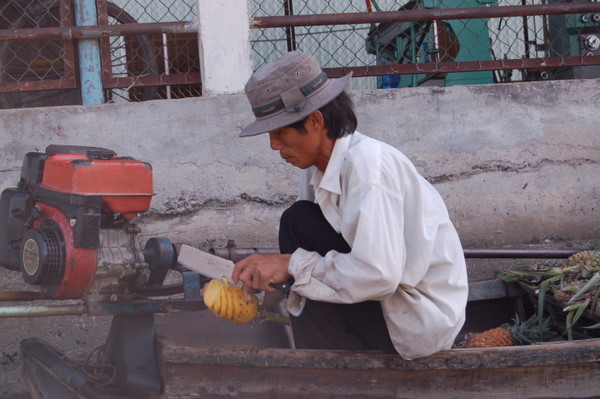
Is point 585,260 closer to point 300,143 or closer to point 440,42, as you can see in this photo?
point 300,143

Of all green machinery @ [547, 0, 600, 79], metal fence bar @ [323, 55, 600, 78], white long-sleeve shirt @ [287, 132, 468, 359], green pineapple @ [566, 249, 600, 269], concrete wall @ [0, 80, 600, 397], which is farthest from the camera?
green machinery @ [547, 0, 600, 79]

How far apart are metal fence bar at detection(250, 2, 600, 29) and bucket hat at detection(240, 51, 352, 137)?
206 cm

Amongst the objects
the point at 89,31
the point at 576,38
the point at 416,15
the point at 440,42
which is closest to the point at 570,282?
the point at 416,15

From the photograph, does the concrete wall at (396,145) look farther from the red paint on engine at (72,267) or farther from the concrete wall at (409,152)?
the red paint on engine at (72,267)

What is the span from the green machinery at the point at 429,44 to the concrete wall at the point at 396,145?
2.18 ft

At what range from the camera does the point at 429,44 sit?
5250 mm

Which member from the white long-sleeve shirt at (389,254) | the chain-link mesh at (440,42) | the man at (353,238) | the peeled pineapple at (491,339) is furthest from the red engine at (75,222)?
the chain-link mesh at (440,42)

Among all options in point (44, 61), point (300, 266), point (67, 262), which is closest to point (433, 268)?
point (300, 266)

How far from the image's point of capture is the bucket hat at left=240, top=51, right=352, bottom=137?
2193 mm

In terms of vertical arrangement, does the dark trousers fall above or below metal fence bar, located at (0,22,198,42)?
below

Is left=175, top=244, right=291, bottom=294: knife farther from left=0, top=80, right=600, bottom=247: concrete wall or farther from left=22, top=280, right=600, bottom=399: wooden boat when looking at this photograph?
left=0, top=80, right=600, bottom=247: concrete wall

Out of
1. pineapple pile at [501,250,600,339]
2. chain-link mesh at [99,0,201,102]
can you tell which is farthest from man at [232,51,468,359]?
chain-link mesh at [99,0,201,102]

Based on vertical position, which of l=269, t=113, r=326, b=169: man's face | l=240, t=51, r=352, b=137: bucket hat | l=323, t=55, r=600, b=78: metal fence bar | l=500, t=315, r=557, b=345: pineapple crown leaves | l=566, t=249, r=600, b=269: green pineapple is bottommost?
l=500, t=315, r=557, b=345: pineapple crown leaves

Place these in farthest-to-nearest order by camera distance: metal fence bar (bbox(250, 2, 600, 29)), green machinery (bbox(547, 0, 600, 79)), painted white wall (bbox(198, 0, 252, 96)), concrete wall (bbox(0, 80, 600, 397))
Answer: green machinery (bbox(547, 0, 600, 79)) < metal fence bar (bbox(250, 2, 600, 29)) < painted white wall (bbox(198, 0, 252, 96)) < concrete wall (bbox(0, 80, 600, 397))
